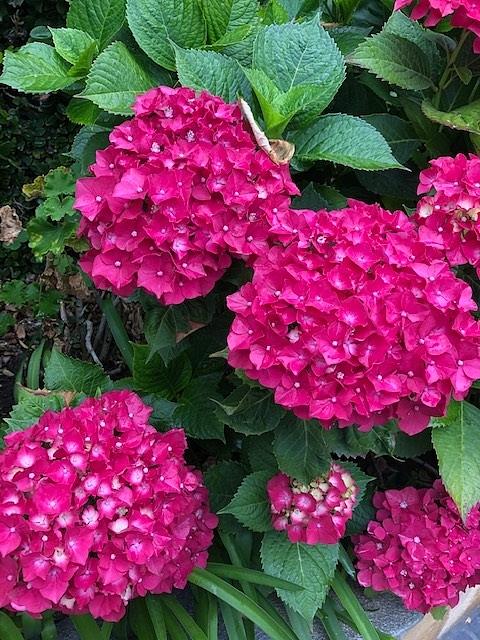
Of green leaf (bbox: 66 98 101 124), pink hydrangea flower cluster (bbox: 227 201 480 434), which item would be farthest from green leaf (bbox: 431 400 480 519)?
green leaf (bbox: 66 98 101 124)

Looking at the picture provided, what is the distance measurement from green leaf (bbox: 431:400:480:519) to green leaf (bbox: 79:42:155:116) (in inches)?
30.5

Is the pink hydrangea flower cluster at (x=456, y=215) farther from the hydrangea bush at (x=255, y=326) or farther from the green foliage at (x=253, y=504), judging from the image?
the green foliage at (x=253, y=504)

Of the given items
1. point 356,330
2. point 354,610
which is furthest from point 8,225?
point 356,330

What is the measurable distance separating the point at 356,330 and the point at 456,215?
31 cm

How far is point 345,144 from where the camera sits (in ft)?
4.15

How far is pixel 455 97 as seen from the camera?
4.81ft

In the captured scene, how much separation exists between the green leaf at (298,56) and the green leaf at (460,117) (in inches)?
7.5

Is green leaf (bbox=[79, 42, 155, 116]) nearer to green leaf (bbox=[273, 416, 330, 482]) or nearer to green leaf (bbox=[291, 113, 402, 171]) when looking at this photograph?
green leaf (bbox=[291, 113, 402, 171])

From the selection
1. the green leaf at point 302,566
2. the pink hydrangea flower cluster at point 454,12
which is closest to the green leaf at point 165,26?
the pink hydrangea flower cluster at point 454,12

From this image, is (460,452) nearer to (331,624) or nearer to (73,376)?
(331,624)

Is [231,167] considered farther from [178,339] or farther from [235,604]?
[235,604]

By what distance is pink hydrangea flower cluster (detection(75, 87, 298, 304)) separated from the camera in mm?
1040

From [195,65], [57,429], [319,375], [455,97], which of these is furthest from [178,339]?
[455,97]

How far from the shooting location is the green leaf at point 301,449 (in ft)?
3.96
